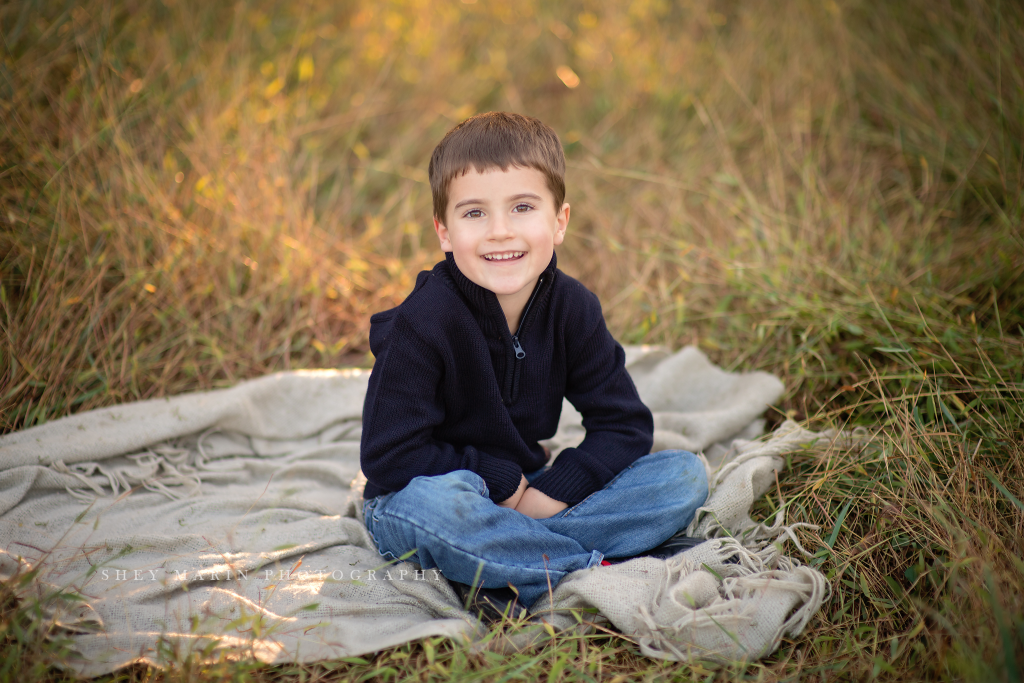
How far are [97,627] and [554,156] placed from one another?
1.46 m

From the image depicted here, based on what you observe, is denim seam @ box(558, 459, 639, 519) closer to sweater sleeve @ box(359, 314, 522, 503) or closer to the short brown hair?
sweater sleeve @ box(359, 314, 522, 503)

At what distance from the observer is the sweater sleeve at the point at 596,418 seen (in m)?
1.74

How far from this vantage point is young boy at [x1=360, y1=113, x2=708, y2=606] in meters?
1.54

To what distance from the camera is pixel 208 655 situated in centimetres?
130

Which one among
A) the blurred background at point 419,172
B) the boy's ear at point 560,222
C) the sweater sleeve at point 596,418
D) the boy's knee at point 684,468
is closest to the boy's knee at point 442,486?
the sweater sleeve at point 596,418

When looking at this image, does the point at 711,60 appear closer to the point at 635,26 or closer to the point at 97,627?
the point at 635,26

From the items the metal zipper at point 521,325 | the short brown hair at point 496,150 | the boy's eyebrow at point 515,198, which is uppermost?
the short brown hair at point 496,150

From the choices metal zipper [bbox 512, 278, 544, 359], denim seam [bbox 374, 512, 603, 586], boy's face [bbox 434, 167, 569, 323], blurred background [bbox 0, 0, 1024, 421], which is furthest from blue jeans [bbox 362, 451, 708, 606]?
blurred background [bbox 0, 0, 1024, 421]

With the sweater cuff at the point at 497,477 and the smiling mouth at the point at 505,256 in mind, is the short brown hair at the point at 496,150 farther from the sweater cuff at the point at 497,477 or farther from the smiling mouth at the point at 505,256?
the sweater cuff at the point at 497,477

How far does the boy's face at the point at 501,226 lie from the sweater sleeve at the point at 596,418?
278mm

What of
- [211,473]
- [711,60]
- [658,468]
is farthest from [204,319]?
[711,60]

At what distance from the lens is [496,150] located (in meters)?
1.55

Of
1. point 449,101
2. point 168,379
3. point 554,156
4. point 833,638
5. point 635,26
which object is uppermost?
point 635,26

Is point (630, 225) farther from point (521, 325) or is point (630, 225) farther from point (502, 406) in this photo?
point (502, 406)
